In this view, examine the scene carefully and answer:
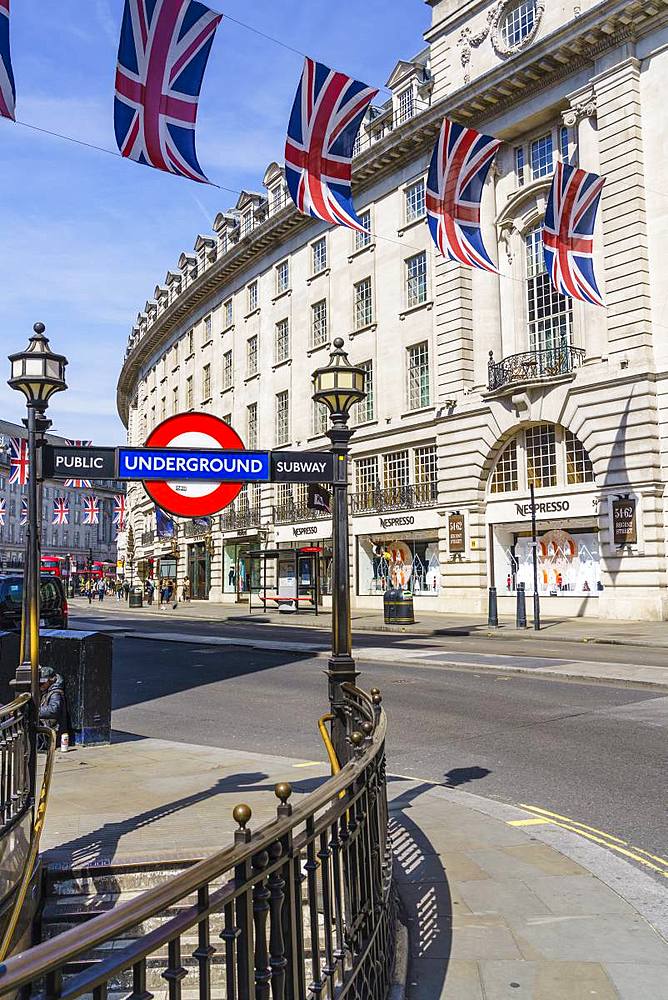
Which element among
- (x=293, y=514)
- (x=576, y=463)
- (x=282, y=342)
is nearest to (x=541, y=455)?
(x=576, y=463)

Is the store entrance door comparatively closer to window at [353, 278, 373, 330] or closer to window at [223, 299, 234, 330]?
window at [223, 299, 234, 330]

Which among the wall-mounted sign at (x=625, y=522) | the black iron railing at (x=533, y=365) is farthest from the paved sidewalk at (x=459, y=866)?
the black iron railing at (x=533, y=365)

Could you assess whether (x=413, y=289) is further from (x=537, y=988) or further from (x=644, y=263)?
(x=537, y=988)

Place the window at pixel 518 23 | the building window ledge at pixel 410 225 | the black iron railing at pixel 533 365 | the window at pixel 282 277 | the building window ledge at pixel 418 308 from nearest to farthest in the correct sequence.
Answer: the black iron railing at pixel 533 365
the window at pixel 518 23
the building window ledge at pixel 418 308
the building window ledge at pixel 410 225
the window at pixel 282 277

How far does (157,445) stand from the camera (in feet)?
24.1

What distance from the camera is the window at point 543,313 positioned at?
3123 centimetres

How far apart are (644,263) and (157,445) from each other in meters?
25.0

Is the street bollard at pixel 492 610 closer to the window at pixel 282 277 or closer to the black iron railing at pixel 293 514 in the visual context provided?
the black iron railing at pixel 293 514

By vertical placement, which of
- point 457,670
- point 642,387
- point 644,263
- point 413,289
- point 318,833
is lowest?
A: point 457,670

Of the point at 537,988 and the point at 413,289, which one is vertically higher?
the point at 413,289

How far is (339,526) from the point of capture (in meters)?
7.52

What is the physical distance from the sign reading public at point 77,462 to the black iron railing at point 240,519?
141 ft

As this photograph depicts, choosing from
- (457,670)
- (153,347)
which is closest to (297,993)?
(457,670)

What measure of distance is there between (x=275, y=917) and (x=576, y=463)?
29.1 metres
